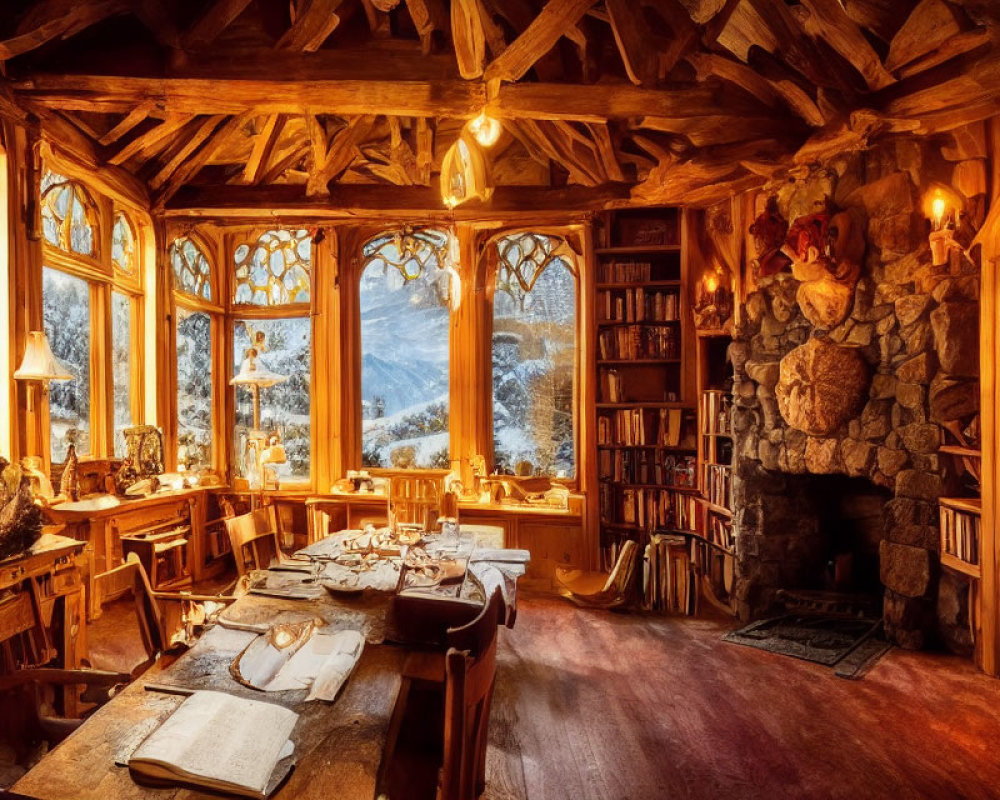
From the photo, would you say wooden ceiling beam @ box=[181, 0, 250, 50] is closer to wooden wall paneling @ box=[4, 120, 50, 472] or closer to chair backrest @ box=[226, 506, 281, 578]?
wooden wall paneling @ box=[4, 120, 50, 472]

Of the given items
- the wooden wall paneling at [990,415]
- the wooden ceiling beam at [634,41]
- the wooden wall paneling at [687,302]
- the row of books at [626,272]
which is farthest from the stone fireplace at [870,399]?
the wooden ceiling beam at [634,41]

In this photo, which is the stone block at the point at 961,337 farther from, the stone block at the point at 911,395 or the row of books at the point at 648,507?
the row of books at the point at 648,507

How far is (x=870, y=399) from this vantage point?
4043 millimetres

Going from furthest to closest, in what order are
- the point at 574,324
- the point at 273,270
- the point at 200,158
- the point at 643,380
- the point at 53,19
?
1. the point at 273,270
2. the point at 574,324
3. the point at 643,380
4. the point at 200,158
5. the point at 53,19

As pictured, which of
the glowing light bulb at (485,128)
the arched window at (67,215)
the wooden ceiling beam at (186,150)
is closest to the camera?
the glowing light bulb at (485,128)

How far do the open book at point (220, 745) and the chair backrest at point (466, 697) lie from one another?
360mm

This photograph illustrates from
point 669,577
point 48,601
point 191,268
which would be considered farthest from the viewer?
point 191,268

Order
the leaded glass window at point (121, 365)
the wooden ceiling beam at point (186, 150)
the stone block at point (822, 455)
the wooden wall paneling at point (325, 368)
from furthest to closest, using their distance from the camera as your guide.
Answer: the wooden wall paneling at point (325, 368) < the leaded glass window at point (121, 365) < the wooden ceiling beam at point (186, 150) < the stone block at point (822, 455)

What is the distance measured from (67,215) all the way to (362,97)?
2.52 meters

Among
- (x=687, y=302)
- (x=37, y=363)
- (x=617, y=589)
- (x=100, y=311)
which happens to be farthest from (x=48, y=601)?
(x=687, y=302)

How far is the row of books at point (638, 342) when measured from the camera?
534 cm

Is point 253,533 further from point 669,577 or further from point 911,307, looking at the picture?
point 911,307

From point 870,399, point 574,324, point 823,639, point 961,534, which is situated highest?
point 574,324

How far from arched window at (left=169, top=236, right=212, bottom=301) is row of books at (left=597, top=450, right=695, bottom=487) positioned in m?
4.24
